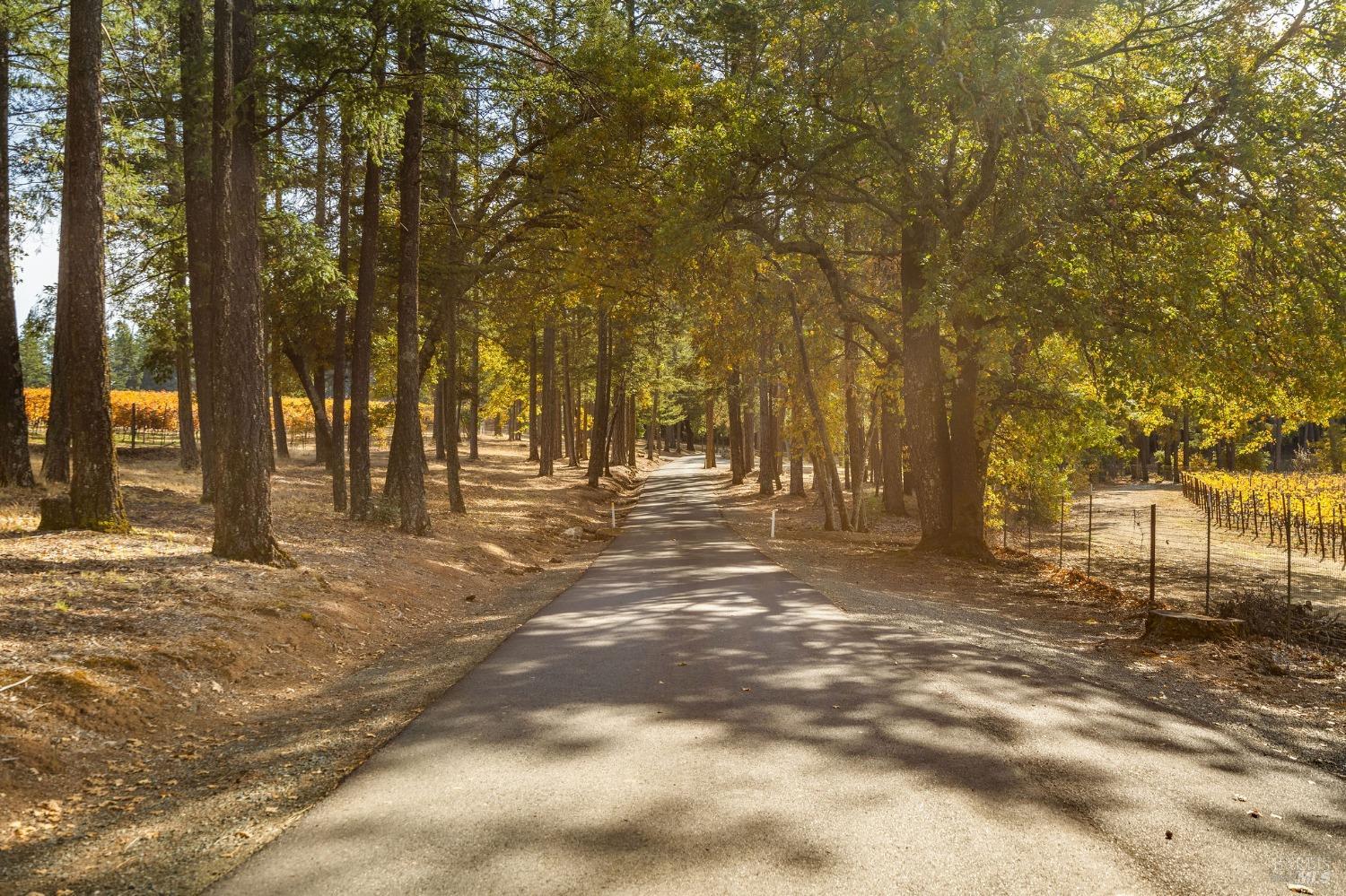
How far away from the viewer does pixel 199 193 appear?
16219mm

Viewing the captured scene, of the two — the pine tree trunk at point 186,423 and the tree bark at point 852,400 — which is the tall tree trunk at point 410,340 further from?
the tree bark at point 852,400

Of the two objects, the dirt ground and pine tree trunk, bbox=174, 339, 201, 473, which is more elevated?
pine tree trunk, bbox=174, 339, 201, 473

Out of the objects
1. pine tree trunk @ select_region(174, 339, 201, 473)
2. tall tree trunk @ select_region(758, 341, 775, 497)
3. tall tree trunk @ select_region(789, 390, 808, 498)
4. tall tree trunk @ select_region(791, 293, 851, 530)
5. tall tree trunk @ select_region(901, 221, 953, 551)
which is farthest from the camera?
tall tree trunk @ select_region(758, 341, 775, 497)

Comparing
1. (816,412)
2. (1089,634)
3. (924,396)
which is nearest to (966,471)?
(924,396)

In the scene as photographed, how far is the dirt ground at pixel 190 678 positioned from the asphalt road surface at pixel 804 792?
55 cm

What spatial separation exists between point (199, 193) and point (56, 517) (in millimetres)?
7116

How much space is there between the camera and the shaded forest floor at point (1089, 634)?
760 centimetres

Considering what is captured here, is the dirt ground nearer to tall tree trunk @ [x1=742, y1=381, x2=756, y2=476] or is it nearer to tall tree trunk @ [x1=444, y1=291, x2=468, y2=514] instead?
tall tree trunk @ [x1=444, y1=291, x2=468, y2=514]

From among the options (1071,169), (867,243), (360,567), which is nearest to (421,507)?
(360,567)

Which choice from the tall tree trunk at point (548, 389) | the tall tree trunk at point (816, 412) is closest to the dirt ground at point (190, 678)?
the tall tree trunk at point (816, 412)

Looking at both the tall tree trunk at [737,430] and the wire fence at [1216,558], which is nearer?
the wire fence at [1216,558]

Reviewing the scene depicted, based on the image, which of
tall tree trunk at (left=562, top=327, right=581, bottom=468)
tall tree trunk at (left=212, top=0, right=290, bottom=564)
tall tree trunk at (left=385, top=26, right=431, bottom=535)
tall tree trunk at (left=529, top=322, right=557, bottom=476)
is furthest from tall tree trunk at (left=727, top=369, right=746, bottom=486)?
tall tree trunk at (left=212, top=0, right=290, bottom=564)

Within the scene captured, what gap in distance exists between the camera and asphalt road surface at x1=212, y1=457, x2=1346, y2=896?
14.0 ft

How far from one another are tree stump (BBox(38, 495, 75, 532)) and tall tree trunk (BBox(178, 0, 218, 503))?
1732mm
